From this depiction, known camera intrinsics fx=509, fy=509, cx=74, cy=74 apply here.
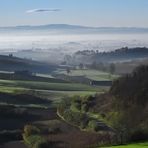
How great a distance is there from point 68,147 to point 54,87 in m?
50.6

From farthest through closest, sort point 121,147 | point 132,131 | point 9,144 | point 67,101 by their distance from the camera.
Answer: point 67,101 < point 9,144 < point 132,131 < point 121,147

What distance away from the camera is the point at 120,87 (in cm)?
4894

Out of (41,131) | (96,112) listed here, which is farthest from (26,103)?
(41,131)

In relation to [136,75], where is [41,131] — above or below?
below

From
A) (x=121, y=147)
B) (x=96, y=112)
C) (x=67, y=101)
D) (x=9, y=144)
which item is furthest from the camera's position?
(x=67, y=101)

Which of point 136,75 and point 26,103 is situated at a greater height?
point 136,75

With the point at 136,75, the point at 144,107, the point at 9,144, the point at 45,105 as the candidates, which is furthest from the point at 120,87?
the point at 9,144

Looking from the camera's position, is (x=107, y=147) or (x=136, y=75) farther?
(x=136, y=75)

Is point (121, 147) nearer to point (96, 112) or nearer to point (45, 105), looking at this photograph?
point (96, 112)

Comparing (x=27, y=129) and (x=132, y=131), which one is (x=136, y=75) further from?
(x=132, y=131)

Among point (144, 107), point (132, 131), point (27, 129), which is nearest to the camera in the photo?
point (132, 131)

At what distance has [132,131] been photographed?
103 ft

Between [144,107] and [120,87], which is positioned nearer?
[144,107]

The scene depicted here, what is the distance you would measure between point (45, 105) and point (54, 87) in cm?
2504
